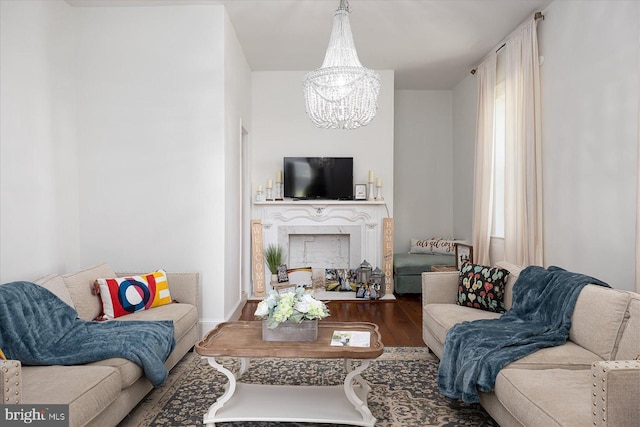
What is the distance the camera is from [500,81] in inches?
200

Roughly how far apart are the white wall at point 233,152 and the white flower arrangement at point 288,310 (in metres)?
1.77

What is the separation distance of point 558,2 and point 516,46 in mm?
713

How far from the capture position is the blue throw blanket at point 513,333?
2.32 m

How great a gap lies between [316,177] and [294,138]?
24.8 inches

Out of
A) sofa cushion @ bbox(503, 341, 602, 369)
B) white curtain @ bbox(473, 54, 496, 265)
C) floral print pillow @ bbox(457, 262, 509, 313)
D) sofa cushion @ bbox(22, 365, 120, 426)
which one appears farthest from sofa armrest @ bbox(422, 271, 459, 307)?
sofa cushion @ bbox(22, 365, 120, 426)

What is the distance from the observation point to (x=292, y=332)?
251cm

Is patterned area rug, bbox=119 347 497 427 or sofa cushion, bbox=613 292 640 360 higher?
sofa cushion, bbox=613 292 640 360

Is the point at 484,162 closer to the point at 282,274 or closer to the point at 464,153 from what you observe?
the point at 464,153

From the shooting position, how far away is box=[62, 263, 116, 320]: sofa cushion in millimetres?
3008

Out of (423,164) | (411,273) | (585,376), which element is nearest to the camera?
(585,376)

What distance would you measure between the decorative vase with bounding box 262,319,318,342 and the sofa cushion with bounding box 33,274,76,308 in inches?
55.2

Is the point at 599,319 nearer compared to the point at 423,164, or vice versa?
the point at 599,319

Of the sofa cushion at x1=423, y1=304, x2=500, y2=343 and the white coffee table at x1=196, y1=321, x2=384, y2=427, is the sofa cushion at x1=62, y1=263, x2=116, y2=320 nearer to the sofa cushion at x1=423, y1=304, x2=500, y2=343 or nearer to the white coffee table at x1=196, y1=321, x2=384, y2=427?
the white coffee table at x1=196, y1=321, x2=384, y2=427

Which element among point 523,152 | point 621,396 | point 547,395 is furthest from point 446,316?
point 523,152
